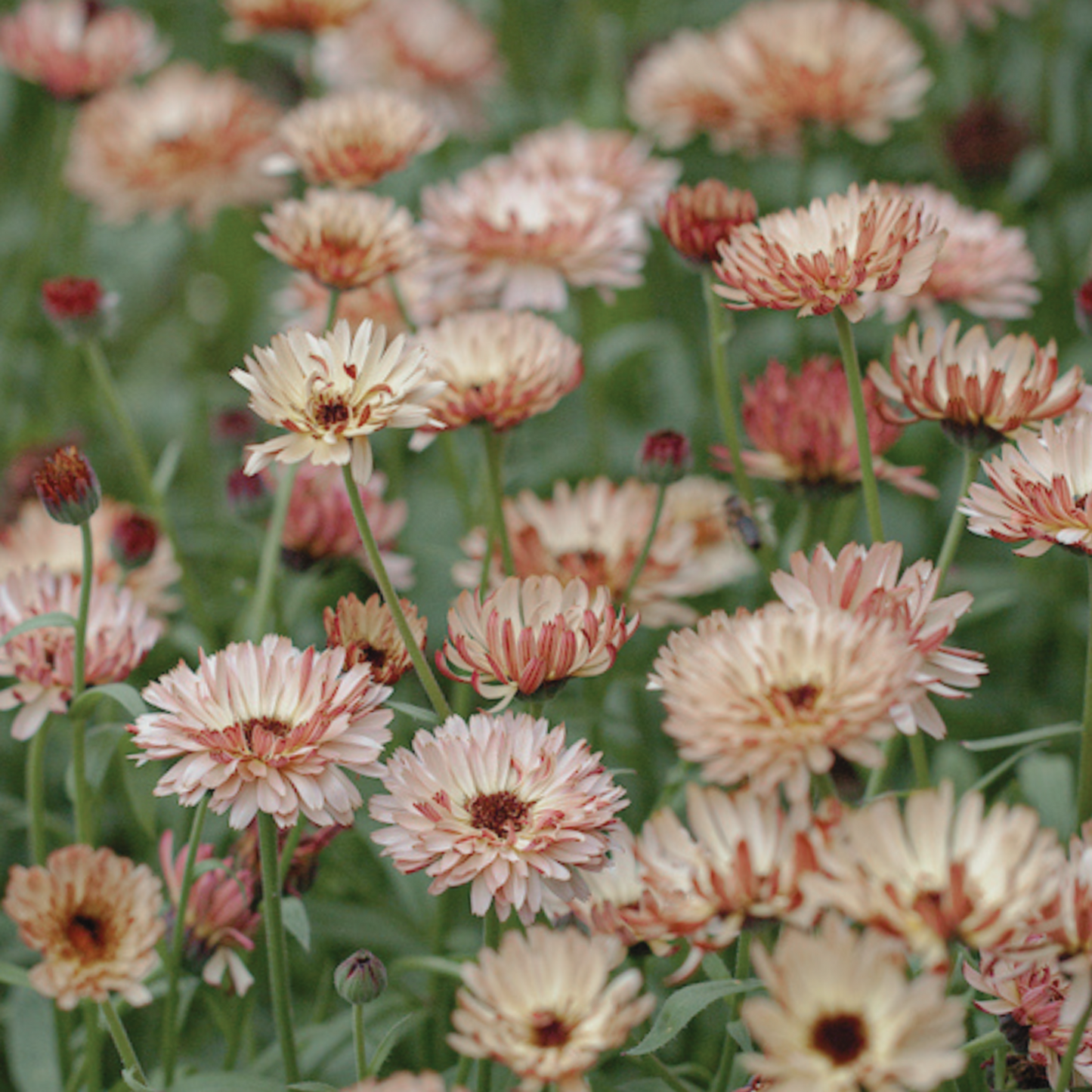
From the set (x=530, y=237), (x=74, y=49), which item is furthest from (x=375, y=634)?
(x=74, y=49)

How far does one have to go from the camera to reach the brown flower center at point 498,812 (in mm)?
871

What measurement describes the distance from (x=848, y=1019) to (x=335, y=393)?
51 centimetres

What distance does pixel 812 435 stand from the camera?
123 centimetres

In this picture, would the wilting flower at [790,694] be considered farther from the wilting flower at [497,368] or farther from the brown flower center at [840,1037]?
the wilting flower at [497,368]

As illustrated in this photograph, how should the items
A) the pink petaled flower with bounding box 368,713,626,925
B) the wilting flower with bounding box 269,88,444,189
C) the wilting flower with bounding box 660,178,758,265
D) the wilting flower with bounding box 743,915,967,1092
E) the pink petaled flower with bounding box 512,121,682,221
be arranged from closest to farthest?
1. the wilting flower with bounding box 743,915,967,1092
2. the pink petaled flower with bounding box 368,713,626,925
3. the wilting flower with bounding box 660,178,758,265
4. the wilting flower with bounding box 269,88,444,189
5. the pink petaled flower with bounding box 512,121,682,221

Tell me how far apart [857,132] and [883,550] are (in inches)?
51.9

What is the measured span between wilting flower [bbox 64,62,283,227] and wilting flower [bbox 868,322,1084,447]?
4.81ft

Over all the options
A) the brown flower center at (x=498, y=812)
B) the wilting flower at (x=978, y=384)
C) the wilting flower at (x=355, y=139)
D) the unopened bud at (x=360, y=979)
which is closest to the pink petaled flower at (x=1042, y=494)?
the wilting flower at (x=978, y=384)

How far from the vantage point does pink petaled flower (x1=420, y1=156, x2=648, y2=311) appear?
1.47m

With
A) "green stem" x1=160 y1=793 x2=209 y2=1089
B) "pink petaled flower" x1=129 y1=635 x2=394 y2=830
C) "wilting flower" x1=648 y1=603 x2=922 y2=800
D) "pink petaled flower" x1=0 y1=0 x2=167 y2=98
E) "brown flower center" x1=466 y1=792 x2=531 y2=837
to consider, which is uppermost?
"pink petaled flower" x1=0 y1=0 x2=167 y2=98

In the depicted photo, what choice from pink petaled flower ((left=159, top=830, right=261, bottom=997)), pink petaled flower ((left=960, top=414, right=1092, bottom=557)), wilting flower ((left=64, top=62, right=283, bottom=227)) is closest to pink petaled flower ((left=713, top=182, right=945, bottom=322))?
pink petaled flower ((left=960, top=414, right=1092, bottom=557))

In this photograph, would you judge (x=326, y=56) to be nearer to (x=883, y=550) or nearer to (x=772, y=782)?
(x=883, y=550)

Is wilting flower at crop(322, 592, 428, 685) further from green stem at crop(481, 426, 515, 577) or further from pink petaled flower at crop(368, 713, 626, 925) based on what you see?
green stem at crop(481, 426, 515, 577)

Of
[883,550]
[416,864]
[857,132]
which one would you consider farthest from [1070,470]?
[857,132]
